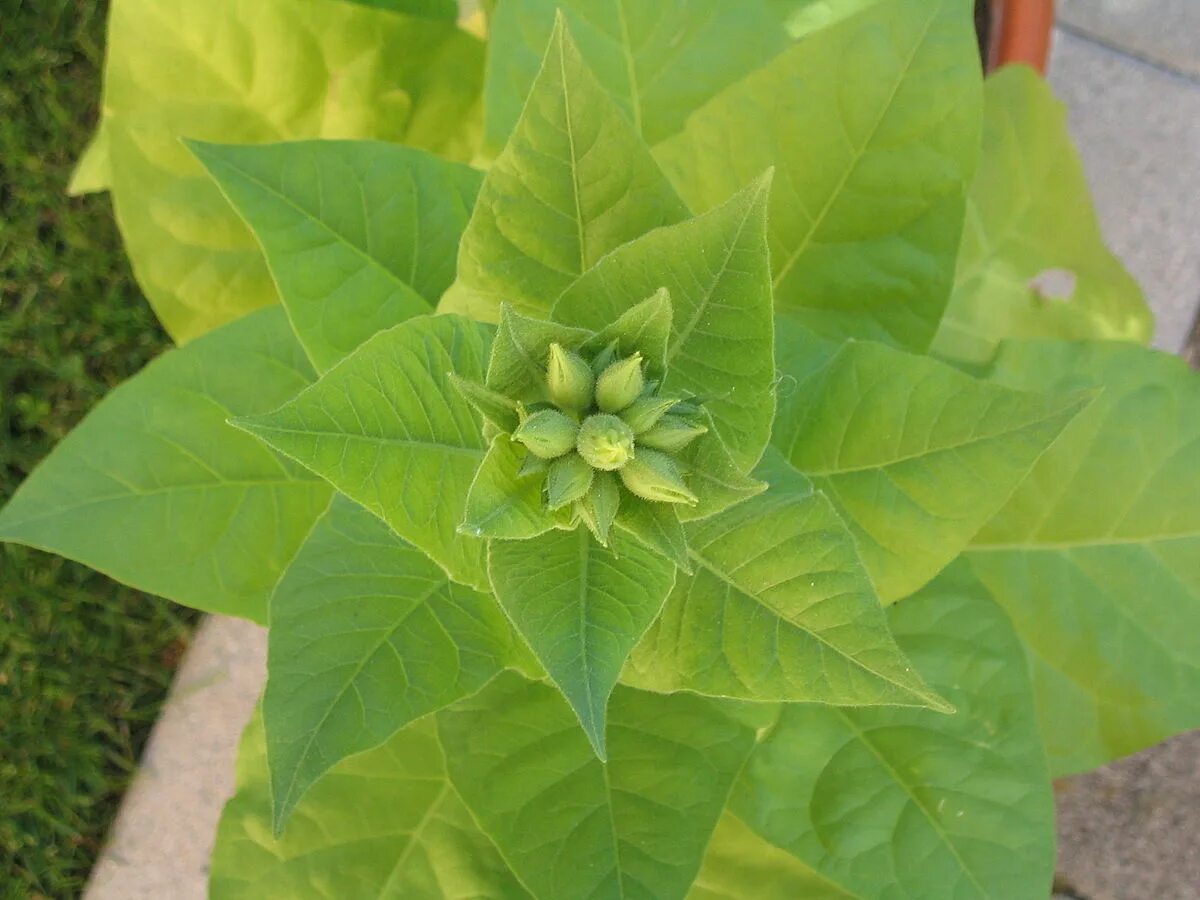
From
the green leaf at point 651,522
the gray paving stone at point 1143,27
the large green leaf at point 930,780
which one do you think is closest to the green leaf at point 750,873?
the large green leaf at point 930,780

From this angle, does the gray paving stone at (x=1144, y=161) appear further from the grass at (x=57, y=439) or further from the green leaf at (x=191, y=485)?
the grass at (x=57, y=439)

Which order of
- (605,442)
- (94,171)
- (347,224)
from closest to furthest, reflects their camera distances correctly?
1. (605,442)
2. (347,224)
3. (94,171)

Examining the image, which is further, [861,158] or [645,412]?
[861,158]

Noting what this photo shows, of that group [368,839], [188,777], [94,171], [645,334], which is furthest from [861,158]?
[188,777]

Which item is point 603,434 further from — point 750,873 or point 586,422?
point 750,873

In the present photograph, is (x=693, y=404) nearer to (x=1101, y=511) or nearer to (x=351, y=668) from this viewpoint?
(x=351, y=668)

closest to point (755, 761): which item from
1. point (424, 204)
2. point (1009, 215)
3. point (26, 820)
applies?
point (424, 204)
